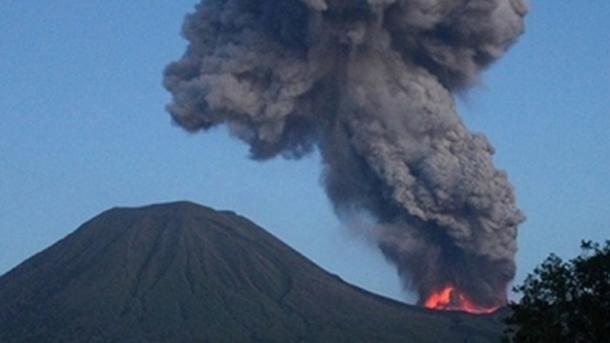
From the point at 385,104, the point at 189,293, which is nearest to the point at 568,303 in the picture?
the point at 385,104

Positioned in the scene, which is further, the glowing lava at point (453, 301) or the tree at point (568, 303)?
the glowing lava at point (453, 301)

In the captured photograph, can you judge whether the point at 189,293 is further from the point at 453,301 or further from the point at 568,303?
the point at 568,303

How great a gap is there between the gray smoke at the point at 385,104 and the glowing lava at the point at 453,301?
0.46 metres

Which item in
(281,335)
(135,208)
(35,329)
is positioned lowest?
(35,329)

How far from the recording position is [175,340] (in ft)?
181

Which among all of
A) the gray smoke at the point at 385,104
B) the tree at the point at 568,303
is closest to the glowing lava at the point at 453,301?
the gray smoke at the point at 385,104

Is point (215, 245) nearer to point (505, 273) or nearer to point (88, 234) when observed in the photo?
point (88, 234)

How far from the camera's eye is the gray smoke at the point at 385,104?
4306cm

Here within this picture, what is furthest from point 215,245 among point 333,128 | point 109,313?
point 333,128

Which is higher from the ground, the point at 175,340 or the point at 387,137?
the point at 387,137

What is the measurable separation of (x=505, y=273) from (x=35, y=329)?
74.0ft

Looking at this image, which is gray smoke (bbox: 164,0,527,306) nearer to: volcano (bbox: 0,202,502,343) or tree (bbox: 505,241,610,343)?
volcano (bbox: 0,202,502,343)

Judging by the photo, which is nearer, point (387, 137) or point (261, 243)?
point (387, 137)

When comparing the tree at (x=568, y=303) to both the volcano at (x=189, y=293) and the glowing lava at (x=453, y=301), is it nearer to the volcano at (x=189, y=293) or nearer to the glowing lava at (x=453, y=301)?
the glowing lava at (x=453, y=301)
